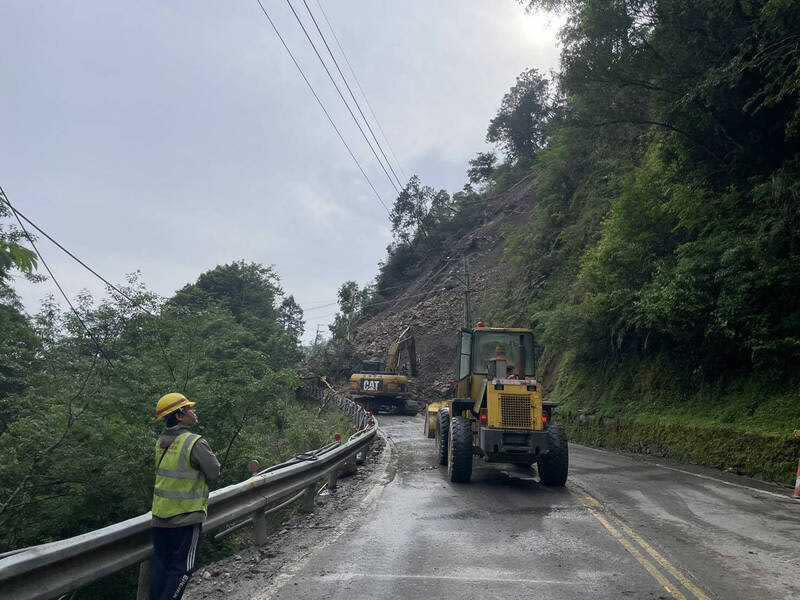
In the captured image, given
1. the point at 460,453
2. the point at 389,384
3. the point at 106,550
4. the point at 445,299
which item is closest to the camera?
the point at 106,550

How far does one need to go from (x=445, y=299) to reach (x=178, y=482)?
2055 inches

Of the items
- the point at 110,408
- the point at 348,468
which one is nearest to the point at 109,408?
the point at 110,408

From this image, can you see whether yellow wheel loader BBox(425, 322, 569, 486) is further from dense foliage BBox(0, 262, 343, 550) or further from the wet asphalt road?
dense foliage BBox(0, 262, 343, 550)

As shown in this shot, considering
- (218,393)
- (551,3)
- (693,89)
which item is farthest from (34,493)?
(551,3)

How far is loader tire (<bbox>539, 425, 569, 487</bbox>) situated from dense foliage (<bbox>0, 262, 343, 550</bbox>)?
7.74 m

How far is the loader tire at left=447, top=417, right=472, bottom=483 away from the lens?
1071cm

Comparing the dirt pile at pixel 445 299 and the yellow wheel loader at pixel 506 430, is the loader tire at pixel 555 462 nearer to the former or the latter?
the yellow wheel loader at pixel 506 430

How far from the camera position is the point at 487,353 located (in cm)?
1258

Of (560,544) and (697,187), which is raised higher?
(697,187)

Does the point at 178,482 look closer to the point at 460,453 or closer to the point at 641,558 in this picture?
the point at 641,558

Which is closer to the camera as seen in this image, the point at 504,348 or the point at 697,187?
the point at 504,348

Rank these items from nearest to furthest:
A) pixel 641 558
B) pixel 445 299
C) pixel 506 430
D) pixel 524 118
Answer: pixel 641 558 → pixel 506 430 → pixel 445 299 → pixel 524 118

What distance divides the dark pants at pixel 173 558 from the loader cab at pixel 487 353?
831 centimetres

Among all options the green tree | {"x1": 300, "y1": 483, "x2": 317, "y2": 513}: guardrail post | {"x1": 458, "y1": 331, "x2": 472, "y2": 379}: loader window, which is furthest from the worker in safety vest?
the green tree
